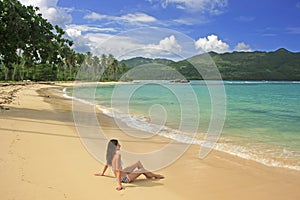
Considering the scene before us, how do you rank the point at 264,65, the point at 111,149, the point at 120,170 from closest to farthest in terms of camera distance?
the point at 120,170, the point at 111,149, the point at 264,65

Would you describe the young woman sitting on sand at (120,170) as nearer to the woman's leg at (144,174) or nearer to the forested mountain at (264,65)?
the woman's leg at (144,174)

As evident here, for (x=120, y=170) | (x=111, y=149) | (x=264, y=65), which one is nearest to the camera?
(x=120, y=170)

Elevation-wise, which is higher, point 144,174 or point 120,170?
point 120,170

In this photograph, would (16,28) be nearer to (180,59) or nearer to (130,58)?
(130,58)

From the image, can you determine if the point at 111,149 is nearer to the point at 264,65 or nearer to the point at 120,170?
the point at 120,170

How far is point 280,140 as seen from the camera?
11938mm

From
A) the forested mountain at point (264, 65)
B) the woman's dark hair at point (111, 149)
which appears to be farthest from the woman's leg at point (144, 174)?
the forested mountain at point (264, 65)

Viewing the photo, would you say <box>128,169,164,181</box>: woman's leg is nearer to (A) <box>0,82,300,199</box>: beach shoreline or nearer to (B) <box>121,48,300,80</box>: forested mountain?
(A) <box>0,82,300,199</box>: beach shoreline

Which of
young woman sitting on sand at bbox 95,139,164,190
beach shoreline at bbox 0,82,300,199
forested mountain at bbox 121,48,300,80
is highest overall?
forested mountain at bbox 121,48,300,80

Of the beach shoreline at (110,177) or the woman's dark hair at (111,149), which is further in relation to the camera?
the woman's dark hair at (111,149)

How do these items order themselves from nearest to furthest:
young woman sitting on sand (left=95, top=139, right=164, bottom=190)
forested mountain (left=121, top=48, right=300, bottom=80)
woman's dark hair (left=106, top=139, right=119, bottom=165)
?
young woman sitting on sand (left=95, top=139, right=164, bottom=190) < woman's dark hair (left=106, top=139, right=119, bottom=165) < forested mountain (left=121, top=48, right=300, bottom=80)

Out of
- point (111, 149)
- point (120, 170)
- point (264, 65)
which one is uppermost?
point (264, 65)

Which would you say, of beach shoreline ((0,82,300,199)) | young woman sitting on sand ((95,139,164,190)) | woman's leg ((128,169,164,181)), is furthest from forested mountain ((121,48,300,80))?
young woman sitting on sand ((95,139,164,190))

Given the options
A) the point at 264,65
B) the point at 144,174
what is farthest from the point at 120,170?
the point at 264,65
